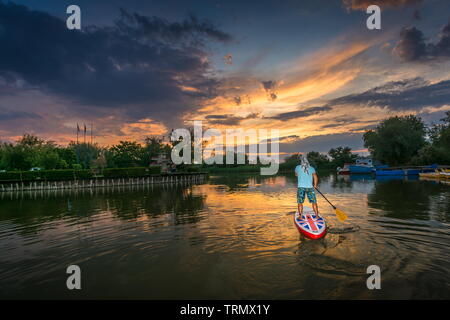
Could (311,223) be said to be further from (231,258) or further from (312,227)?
(231,258)

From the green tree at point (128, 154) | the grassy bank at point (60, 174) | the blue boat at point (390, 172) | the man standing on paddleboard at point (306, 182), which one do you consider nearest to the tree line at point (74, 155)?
the green tree at point (128, 154)

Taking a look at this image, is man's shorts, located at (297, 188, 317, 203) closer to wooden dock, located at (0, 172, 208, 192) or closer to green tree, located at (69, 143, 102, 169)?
wooden dock, located at (0, 172, 208, 192)

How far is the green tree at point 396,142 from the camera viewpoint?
5353 centimetres

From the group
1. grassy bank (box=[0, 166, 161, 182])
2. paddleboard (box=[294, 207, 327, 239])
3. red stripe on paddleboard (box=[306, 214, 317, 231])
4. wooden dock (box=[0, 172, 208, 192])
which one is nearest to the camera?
paddleboard (box=[294, 207, 327, 239])

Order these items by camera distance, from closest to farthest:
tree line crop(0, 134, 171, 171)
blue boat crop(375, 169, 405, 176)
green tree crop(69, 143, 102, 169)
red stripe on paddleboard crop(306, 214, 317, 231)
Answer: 1. red stripe on paddleboard crop(306, 214, 317, 231)
2. blue boat crop(375, 169, 405, 176)
3. tree line crop(0, 134, 171, 171)
4. green tree crop(69, 143, 102, 169)

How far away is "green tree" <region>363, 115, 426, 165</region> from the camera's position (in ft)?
176

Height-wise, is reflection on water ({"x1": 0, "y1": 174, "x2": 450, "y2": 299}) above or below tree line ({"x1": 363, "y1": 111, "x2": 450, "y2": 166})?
below

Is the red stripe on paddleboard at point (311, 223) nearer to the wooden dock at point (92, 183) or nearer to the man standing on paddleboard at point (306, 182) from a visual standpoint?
the man standing on paddleboard at point (306, 182)

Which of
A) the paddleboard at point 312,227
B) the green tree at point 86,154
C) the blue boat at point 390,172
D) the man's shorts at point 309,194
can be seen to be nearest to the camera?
the paddleboard at point 312,227

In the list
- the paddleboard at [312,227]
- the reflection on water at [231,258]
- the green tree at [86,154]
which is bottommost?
the reflection on water at [231,258]

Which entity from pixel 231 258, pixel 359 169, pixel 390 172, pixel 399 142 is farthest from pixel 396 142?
pixel 231 258

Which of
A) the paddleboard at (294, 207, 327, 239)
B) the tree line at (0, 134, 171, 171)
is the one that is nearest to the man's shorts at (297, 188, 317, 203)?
the paddleboard at (294, 207, 327, 239)
